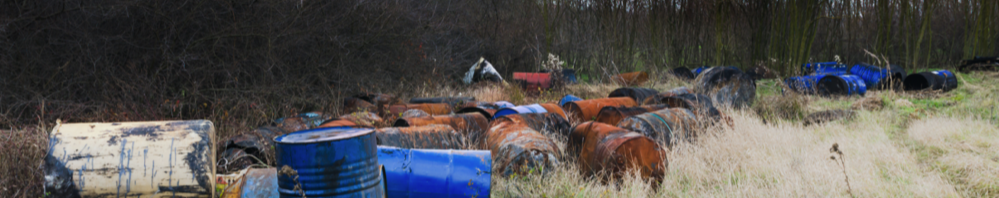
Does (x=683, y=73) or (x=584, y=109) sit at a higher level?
(x=683, y=73)

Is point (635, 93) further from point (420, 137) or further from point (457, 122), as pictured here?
point (420, 137)

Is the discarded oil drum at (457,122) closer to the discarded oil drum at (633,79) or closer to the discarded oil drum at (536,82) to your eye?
the discarded oil drum at (536,82)

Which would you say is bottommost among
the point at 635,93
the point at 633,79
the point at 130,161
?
the point at 130,161

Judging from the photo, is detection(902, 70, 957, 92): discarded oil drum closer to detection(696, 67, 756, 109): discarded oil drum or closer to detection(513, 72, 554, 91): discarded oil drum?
detection(696, 67, 756, 109): discarded oil drum

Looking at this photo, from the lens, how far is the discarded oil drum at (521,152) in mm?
2969

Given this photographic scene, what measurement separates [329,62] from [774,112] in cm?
501

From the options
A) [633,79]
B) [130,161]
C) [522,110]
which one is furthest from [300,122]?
[633,79]

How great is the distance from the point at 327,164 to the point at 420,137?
54.6 inches

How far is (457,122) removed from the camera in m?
3.88

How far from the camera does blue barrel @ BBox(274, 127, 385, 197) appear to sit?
189cm

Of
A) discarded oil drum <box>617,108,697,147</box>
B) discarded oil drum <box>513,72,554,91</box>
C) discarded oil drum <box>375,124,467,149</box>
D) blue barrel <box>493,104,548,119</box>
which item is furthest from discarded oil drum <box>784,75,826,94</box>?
discarded oil drum <box>375,124,467,149</box>

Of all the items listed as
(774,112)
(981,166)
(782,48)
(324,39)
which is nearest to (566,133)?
(981,166)

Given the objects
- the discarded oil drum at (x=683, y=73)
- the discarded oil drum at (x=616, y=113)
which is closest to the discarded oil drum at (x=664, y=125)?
the discarded oil drum at (x=616, y=113)

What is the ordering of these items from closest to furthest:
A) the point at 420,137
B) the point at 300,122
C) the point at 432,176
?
the point at 432,176 → the point at 420,137 → the point at 300,122
